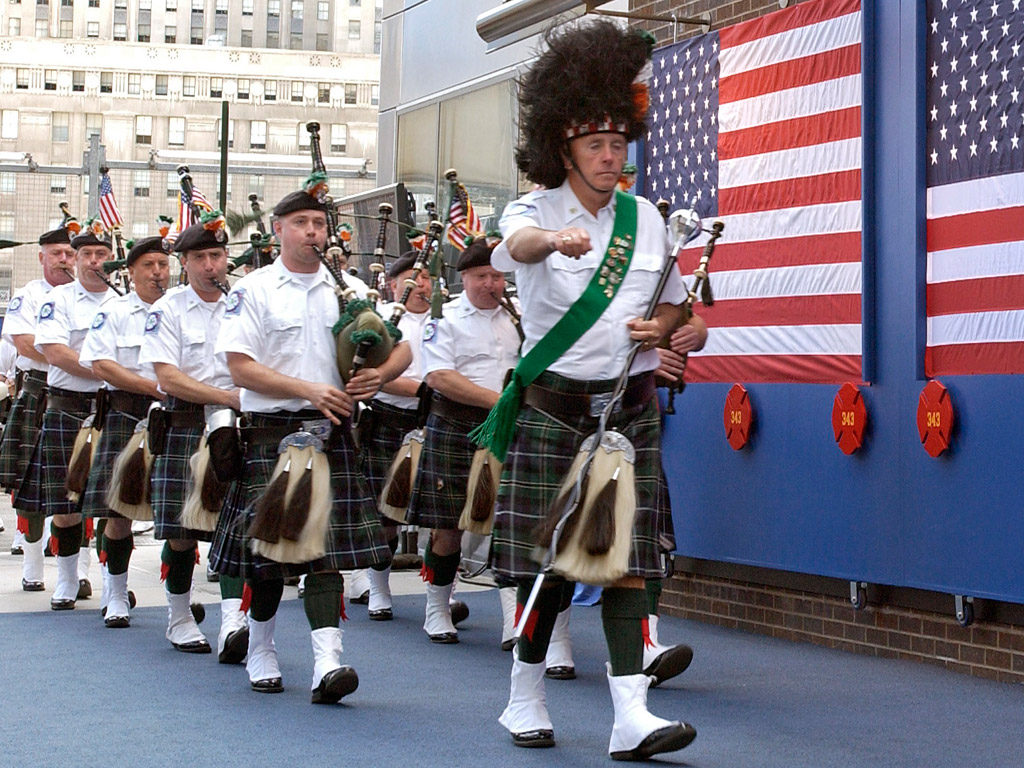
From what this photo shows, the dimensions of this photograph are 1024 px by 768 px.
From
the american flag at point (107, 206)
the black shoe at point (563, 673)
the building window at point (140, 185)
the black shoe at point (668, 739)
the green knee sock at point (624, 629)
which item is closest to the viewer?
the black shoe at point (668, 739)

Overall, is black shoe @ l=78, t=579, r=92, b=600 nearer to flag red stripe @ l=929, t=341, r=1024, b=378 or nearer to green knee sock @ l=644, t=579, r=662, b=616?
green knee sock @ l=644, t=579, r=662, b=616

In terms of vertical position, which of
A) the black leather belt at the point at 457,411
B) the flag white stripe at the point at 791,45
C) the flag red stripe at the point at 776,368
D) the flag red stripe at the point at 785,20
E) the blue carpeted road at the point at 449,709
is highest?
the flag red stripe at the point at 785,20

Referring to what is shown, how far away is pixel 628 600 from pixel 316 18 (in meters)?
73.7

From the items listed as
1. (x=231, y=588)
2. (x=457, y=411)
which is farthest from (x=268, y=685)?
(x=457, y=411)

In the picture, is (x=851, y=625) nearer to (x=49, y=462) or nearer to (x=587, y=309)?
(x=587, y=309)

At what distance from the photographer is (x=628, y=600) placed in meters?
4.18

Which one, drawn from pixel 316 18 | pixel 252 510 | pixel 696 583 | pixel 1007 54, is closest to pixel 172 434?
pixel 252 510

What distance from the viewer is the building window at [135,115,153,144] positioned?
6694 centimetres

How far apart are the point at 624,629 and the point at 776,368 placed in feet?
8.08

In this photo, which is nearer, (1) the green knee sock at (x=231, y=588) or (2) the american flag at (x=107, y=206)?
(1) the green knee sock at (x=231, y=588)

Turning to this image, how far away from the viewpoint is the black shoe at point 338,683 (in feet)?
16.0

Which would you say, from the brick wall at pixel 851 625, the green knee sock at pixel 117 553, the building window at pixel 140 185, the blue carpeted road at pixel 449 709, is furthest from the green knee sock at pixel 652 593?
the building window at pixel 140 185

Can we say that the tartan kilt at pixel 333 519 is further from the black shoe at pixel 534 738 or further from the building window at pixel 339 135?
the building window at pixel 339 135

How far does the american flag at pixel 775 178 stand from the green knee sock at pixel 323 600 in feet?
7.05
